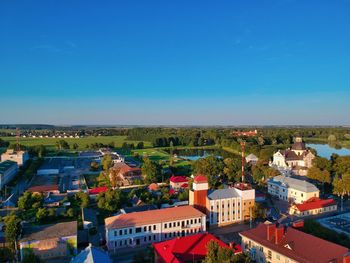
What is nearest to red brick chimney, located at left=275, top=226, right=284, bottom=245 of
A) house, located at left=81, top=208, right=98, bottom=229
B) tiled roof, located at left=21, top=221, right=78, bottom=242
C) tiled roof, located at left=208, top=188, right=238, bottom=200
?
tiled roof, located at left=208, top=188, right=238, bottom=200

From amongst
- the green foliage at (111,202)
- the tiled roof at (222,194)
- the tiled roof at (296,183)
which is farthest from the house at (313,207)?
the green foliage at (111,202)

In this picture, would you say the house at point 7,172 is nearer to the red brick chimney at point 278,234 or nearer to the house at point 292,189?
the house at point 292,189

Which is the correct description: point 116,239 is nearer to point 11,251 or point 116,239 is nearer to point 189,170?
point 11,251

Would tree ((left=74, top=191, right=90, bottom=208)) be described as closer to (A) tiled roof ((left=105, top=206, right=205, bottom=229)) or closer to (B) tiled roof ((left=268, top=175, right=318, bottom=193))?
(A) tiled roof ((left=105, top=206, right=205, bottom=229))

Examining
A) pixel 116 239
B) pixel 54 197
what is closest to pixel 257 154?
pixel 54 197

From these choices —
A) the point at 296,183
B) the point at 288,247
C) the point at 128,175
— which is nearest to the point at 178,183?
the point at 128,175
